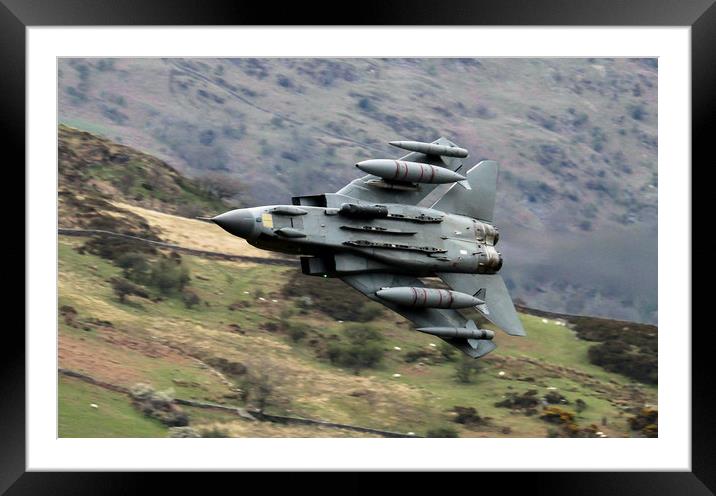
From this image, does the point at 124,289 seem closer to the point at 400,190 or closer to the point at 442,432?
the point at 442,432

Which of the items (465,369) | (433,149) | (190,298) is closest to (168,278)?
(190,298)

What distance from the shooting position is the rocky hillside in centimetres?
6612

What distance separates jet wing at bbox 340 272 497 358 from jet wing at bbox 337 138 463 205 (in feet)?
6.41

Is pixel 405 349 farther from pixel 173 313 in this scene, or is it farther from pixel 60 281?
pixel 60 281

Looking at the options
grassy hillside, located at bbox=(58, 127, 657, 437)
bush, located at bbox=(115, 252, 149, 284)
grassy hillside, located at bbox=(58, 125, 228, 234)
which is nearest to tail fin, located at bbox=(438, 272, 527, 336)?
grassy hillside, located at bbox=(58, 127, 657, 437)

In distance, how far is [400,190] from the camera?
103 ft

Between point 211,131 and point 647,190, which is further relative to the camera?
point 211,131

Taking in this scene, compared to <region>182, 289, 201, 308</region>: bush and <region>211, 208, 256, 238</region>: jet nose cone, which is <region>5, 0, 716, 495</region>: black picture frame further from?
<region>182, 289, 201, 308</region>: bush

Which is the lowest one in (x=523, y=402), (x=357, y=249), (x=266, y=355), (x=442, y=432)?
(x=442, y=432)

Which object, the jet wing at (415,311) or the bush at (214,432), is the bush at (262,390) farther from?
the jet wing at (415,311)

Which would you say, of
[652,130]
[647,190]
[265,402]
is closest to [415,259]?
[265,402]

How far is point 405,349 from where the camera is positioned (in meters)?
54.7

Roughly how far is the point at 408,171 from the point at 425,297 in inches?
126

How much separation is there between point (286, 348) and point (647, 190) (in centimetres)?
2484
